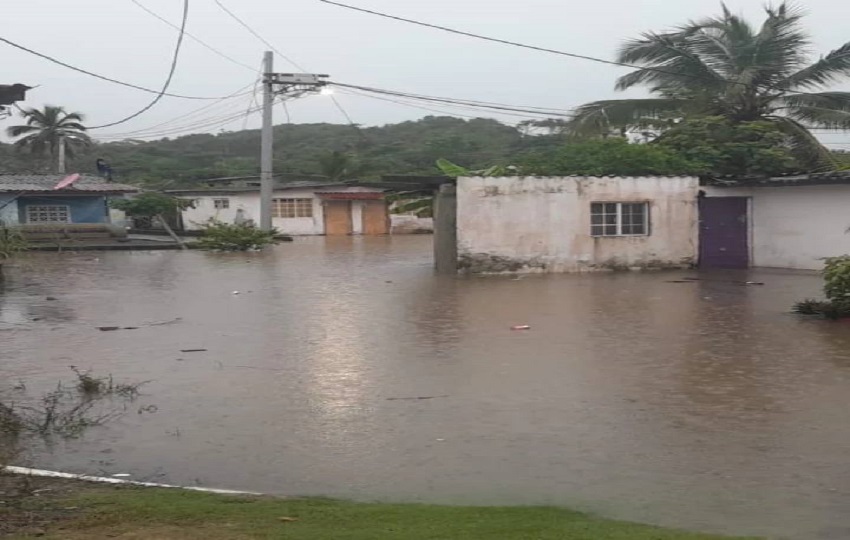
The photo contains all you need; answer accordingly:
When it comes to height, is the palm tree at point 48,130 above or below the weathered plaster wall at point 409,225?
above

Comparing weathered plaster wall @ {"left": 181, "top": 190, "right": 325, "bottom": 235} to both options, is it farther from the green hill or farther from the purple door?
the purple door

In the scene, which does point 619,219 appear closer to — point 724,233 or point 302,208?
point 724,233

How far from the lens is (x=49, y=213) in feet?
126

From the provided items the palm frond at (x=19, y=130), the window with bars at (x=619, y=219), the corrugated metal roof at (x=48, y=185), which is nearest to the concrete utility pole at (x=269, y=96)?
the corrugated metal roof at (x=48, y=185)

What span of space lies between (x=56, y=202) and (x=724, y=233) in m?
28.6

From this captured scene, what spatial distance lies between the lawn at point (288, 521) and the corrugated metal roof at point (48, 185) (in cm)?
3442

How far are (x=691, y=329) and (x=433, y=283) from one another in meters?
7.91

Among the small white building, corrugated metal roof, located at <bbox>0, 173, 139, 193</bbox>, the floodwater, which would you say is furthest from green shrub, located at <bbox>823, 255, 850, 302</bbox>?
the small white building

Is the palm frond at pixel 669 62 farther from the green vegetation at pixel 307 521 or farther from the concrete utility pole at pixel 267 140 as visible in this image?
the green vegetation at pixel 307 521

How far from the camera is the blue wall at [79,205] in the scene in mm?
38000

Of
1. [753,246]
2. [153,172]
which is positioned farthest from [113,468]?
[153,172]

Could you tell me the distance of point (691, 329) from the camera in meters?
12.3

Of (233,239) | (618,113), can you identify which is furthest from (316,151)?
(618,113)

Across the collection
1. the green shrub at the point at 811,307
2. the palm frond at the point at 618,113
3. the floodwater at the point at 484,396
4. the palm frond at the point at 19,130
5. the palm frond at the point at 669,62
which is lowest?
the floodwater at the point at 484,396
